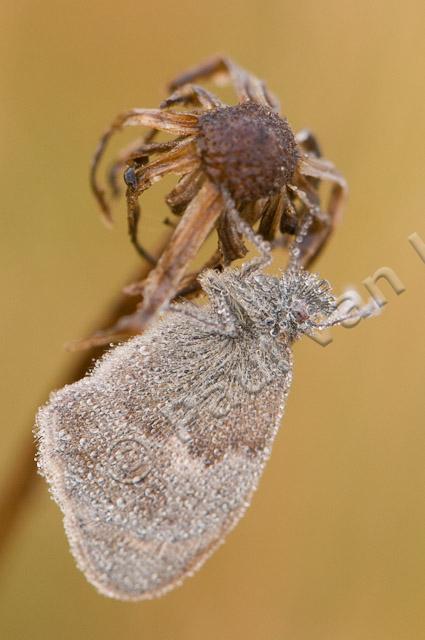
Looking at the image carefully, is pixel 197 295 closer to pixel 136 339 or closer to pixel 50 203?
pixel 136 339

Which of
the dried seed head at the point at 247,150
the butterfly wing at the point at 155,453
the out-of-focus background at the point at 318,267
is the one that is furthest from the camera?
the out-of-focus background at the point at 318,267

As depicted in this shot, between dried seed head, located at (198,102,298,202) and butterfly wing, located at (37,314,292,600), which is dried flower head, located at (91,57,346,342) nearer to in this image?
dried seed head, located at (198,102,298,202)

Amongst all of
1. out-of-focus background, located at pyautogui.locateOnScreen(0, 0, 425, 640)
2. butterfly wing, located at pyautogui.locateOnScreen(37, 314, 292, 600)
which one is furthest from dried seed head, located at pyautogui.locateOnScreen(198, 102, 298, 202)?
out-of-focus background, located at pyautogui.locateOnScreen(0, 0, 425, 640)

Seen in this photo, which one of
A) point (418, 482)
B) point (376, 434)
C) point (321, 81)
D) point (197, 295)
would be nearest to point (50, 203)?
point (321, 81)

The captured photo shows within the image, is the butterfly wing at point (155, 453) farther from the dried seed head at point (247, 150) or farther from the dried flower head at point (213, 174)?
the dried seed head at point (247, 150)

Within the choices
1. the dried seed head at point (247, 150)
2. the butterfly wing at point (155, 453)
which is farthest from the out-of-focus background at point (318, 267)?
the dried seed head at point (247, 150)
